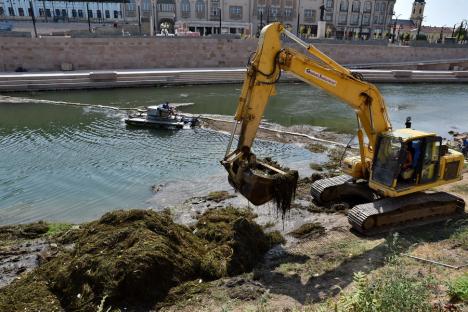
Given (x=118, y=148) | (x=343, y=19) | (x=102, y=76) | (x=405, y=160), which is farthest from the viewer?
(x=343, y=19)

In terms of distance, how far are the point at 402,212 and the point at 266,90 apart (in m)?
4.54

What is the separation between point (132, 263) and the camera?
7254 millimetres

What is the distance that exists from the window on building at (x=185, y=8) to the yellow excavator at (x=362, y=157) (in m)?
59.1

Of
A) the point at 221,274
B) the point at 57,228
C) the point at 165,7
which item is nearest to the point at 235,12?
the point at 165,7

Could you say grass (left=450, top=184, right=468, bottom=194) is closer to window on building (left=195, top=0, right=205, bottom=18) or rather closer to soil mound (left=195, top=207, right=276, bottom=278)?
soil mound (left=195, top=207, right=276, bottom=278)

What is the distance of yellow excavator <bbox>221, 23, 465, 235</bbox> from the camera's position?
8617 mm

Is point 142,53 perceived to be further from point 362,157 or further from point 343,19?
point 343,19

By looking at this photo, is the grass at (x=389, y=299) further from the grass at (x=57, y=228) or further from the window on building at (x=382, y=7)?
the window on building at (x=382, y=7)

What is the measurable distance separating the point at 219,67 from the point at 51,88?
18.6 meters

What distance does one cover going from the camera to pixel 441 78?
4100 centimetres

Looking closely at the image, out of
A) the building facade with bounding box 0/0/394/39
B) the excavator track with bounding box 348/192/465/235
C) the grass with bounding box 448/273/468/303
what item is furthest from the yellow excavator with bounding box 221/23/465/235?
the building facade with bounding box 0/0/394/39

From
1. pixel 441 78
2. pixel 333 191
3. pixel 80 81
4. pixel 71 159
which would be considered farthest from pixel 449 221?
pixel 441 78

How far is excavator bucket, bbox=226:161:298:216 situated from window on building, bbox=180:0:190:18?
200 ft

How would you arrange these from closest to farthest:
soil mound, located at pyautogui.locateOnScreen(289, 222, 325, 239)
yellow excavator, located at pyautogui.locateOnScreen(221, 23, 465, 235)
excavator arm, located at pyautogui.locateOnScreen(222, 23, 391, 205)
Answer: excavator arm, located at pyautogui.locateOnScreen(222, 23, 391, 205), yellow excavator, located at pyautogui.locateOnScreen(221, 23, 465, 235), soil mound, located at pyautogui.locateOnScreen(289, 222, 325, 239)
